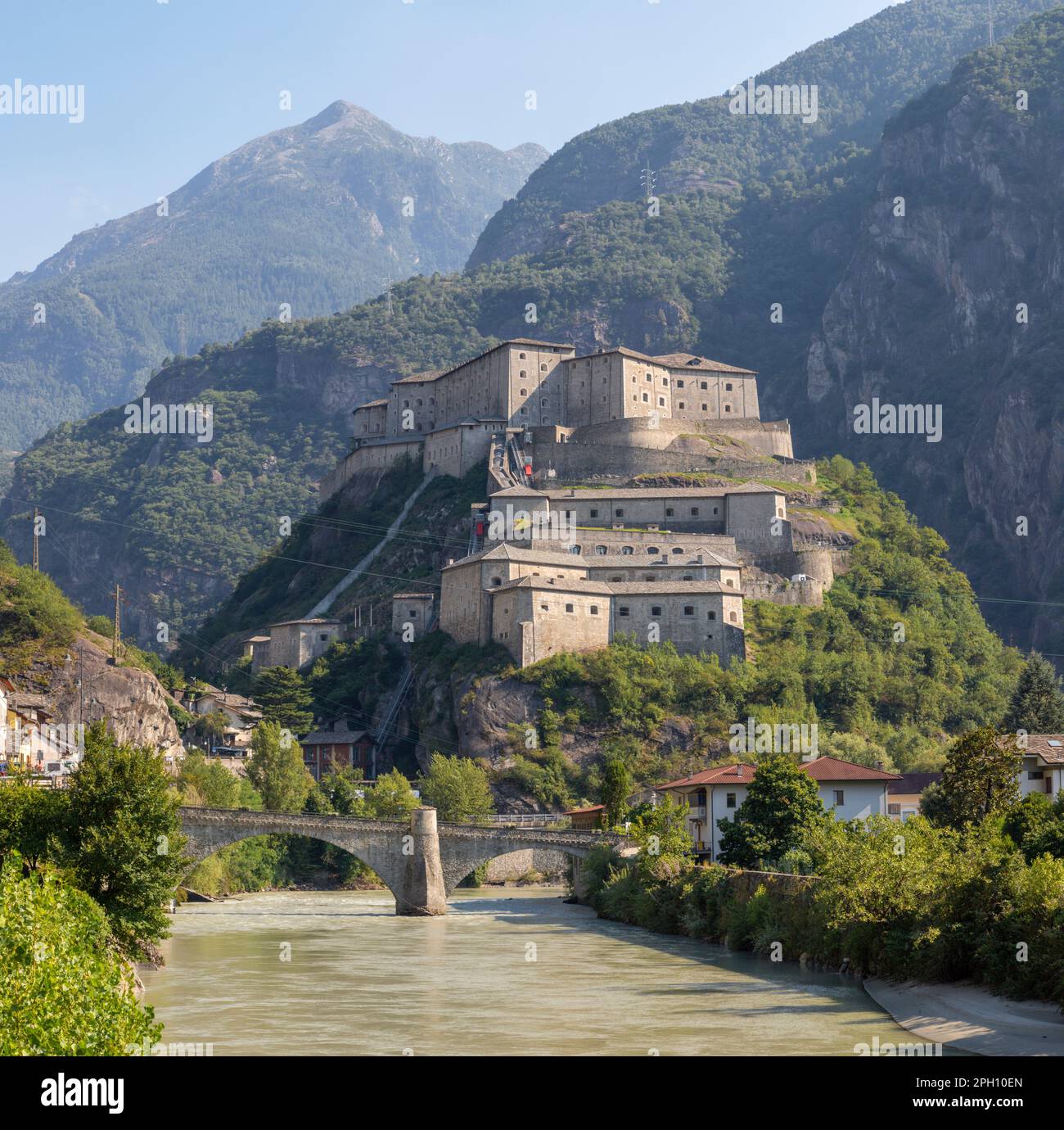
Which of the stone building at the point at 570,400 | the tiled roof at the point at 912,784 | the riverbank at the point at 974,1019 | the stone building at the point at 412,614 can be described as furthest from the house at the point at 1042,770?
the stone building at the point at 570,400

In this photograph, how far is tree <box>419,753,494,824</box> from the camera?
326 feet

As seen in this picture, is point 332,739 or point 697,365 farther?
point 697,365

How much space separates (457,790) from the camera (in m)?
101

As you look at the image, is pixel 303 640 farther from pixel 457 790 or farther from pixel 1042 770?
pixel 1042 770

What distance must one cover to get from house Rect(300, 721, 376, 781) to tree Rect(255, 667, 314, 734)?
1.44 meters

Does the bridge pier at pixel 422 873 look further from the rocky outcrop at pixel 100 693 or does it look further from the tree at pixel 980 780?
the tree at pixel 980 780

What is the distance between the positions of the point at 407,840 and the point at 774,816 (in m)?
21.9

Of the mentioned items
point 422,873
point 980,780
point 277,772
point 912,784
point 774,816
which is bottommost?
point 422,873

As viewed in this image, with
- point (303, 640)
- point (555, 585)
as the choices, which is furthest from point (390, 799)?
point (303, 640)

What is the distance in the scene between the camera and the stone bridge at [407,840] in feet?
252

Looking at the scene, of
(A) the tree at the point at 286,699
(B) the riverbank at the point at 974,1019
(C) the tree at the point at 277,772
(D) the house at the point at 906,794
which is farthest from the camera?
(A) the tree at the point at 286,699

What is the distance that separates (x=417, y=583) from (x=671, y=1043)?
93082 mm

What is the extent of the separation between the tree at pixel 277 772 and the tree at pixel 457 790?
787 cm

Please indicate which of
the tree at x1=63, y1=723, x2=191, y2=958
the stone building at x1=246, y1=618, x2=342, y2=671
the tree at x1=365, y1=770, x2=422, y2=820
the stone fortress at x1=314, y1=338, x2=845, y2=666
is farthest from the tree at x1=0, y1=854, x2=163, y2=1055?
the stone building at x1=246, y1=618, x2=342, y2=671
